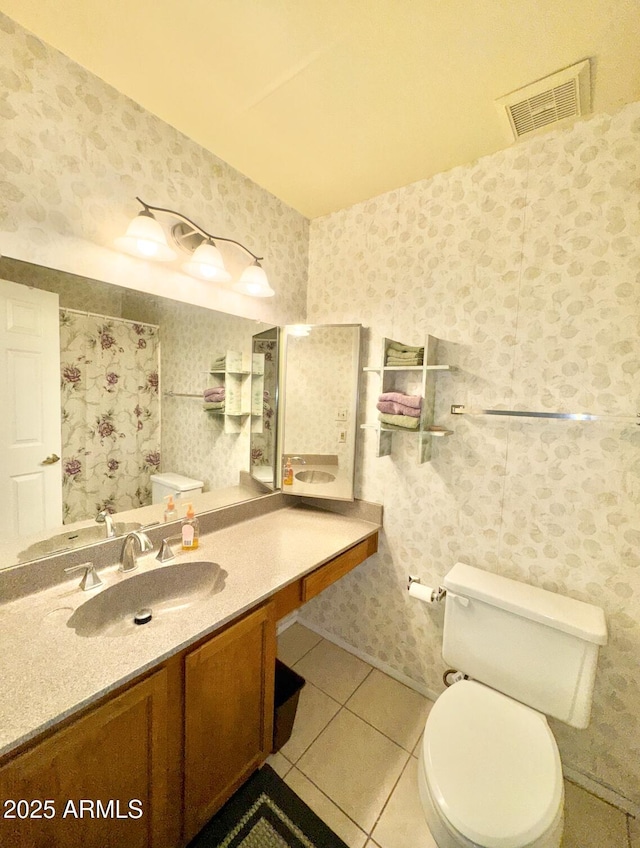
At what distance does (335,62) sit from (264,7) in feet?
0.80

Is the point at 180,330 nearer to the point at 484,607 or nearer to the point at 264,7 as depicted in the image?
the point at 264,7

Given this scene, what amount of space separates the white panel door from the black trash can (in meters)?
1.11

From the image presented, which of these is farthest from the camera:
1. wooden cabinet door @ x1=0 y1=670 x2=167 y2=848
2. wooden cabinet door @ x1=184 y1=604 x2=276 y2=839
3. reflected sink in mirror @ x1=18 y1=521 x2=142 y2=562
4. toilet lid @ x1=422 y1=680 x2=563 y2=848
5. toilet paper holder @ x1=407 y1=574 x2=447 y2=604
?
toilet paper holder @ x1=407 y1=574 x2=447 y2=604

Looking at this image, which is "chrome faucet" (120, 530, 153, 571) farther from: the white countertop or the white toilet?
the white toilet

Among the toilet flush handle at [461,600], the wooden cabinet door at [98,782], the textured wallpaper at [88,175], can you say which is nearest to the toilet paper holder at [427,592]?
the toilet flush handle at [461,600]

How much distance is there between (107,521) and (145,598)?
314 millimetres

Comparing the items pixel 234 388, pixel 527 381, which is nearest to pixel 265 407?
pixel 234 388

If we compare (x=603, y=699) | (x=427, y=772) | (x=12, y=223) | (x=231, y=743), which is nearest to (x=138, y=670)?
(x=231, y=743)

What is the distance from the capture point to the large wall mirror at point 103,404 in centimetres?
106

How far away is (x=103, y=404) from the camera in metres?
1.24

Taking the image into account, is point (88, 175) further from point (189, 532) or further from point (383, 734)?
point (383, 734)

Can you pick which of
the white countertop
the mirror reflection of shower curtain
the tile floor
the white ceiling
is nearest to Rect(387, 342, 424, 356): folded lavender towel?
the white ceiling

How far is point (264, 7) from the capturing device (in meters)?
0.91

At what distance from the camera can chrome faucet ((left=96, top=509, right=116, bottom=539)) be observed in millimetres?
1226
